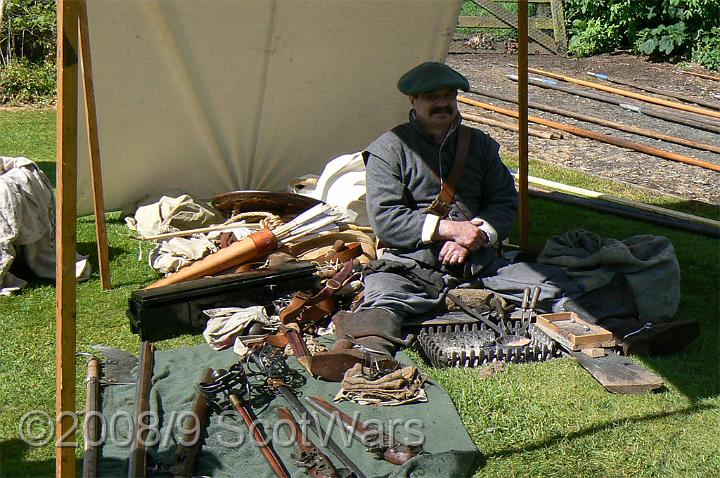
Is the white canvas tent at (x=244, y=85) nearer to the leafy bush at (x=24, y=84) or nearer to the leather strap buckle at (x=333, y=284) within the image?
the leather strap buckle at (x=333, y=284)

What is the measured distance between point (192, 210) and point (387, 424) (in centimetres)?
297

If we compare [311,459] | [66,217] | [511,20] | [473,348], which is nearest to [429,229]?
[473,348]

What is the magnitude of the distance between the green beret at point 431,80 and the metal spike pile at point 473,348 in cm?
128

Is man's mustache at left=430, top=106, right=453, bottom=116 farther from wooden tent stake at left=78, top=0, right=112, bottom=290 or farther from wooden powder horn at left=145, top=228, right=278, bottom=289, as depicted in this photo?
wooden tent stake at left=78, top=0, right=112, bottom=290

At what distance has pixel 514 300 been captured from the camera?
4766 millimetres

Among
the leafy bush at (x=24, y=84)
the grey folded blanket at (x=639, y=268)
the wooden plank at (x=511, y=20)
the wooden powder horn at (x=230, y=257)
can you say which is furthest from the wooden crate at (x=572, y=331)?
the wooden plank at (x=511, y=20)

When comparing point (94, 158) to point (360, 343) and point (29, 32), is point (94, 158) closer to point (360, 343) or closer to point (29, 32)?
point (360, 343)

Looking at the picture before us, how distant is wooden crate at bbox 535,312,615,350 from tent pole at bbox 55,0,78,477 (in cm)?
242

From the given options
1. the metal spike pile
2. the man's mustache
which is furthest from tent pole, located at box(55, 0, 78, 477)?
the man's mustache

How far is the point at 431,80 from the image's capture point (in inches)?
187

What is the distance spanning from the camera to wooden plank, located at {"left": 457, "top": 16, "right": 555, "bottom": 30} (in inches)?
579

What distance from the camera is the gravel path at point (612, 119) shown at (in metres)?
8.03

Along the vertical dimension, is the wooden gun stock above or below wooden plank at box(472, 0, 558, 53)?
below

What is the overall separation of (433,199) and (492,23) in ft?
34.7
